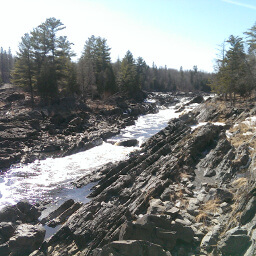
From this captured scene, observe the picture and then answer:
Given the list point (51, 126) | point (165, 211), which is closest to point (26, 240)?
point (165, 211)

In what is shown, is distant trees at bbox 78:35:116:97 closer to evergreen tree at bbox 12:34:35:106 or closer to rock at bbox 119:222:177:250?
evergreen tree at bbox 12:34:35:106

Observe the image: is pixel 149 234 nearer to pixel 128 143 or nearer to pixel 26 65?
pixel 128 143

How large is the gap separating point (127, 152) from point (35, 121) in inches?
522

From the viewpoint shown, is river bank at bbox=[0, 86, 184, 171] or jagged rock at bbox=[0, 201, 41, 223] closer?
jagged rock at bbox=[0, 201, 41, 223]

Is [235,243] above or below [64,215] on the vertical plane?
above

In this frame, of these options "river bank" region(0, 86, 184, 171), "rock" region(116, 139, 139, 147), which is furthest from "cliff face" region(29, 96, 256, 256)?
"river bank" region(0, 86, 184, 171)

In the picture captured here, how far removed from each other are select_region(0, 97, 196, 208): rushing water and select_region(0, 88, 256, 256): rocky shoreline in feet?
5.86

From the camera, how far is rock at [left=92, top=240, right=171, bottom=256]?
635 centimetres

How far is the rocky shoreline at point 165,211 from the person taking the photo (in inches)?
271

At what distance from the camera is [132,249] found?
6375 millimetres

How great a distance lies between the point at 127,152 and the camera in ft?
76.4

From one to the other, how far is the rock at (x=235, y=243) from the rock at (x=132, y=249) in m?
1.57

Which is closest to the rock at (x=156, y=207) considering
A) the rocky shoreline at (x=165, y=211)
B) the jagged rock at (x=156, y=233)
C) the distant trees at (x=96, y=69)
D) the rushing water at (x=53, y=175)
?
the rocky shoreline at (x=165, y=211)

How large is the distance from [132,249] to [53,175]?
13.6 metres
